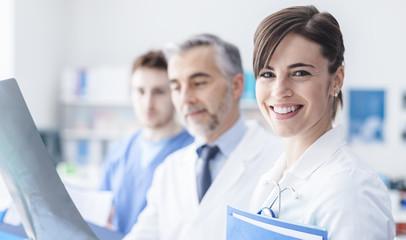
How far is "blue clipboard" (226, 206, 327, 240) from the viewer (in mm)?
578

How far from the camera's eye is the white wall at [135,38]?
408 cm

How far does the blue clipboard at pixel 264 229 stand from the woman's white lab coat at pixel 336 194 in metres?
0.09

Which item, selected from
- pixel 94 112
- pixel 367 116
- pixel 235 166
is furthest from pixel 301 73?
pixel 94 112

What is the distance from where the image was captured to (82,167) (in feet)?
15.6

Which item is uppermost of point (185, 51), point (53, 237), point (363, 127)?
point (185, 51)

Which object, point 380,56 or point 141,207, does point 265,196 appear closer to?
point 141,207

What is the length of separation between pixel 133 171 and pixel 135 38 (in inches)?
129

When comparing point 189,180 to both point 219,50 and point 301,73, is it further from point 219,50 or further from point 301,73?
point 301,73

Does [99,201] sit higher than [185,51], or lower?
lower

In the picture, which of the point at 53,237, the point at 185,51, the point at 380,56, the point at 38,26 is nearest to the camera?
the point at 53,237

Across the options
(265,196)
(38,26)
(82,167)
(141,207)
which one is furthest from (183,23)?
(265,196)

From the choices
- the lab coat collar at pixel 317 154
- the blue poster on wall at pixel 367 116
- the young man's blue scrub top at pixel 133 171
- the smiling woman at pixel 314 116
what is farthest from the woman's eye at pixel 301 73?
the blue poster on wall at pixel 367 116

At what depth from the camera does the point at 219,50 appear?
1391mm

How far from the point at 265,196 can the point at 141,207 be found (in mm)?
999
